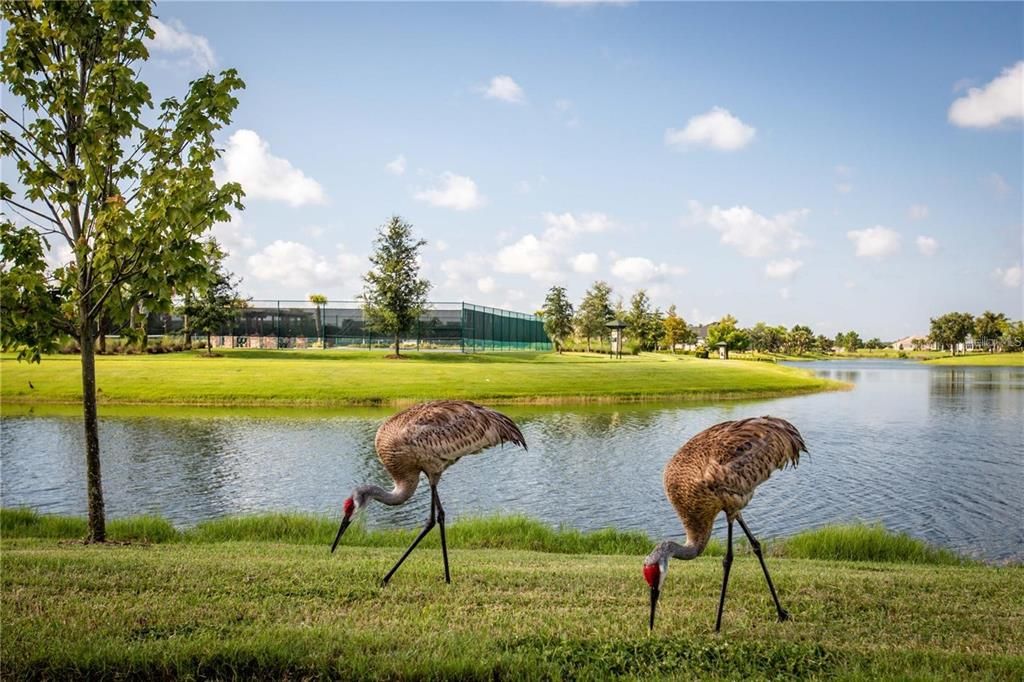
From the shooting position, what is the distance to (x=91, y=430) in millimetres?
9945

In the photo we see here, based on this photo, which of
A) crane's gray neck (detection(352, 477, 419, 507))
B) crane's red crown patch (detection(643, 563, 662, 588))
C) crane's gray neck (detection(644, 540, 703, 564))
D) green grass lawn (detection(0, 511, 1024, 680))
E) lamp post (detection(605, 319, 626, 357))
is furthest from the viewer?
lamp post (detection(605, 319, 626, 357))

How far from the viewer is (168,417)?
30062mm

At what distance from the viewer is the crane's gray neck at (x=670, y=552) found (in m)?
5.33

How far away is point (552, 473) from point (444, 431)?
1308 centimetres

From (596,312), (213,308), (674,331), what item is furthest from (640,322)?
(213,308)

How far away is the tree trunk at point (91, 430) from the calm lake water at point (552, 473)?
409 cm

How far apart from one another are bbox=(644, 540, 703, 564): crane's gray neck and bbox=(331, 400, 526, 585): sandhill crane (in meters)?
2.30

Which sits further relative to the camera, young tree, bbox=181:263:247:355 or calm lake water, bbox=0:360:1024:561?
young tree, bbox=181:263:247:355

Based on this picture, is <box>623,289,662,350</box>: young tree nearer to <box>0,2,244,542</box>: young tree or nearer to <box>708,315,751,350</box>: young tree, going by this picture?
<box>708,315,751,350</box>: young tree

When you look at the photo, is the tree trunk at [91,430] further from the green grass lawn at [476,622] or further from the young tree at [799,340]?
the young tree at [799,340]

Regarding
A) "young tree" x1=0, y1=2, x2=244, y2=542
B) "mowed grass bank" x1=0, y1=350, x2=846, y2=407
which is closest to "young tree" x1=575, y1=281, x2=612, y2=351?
"mowed grass bank" x1=0, y1=350, x2=846, y2=407

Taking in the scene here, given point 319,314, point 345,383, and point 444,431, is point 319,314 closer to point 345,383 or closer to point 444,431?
point 345,383

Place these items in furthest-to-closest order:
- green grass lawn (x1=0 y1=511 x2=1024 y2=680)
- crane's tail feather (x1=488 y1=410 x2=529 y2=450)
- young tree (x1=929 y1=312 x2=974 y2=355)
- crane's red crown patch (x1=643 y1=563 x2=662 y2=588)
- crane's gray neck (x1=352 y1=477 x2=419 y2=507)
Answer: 1. young tree (x1=929 y1=312 x2=974 y2=355)
2. crane's tail feather (x1=488 y1=410 x2=529 y2=450)
3. crane's gray neck (x1=352 y1=477 x2=419 y2=507)
4. crane's red crown patch (x1=643 y1=563 x2=662 y2=588)
5. green grass lawn (x1=0 y1=511 x2=1024 y2=680)

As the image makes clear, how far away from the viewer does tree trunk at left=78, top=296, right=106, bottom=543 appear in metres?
9.87
